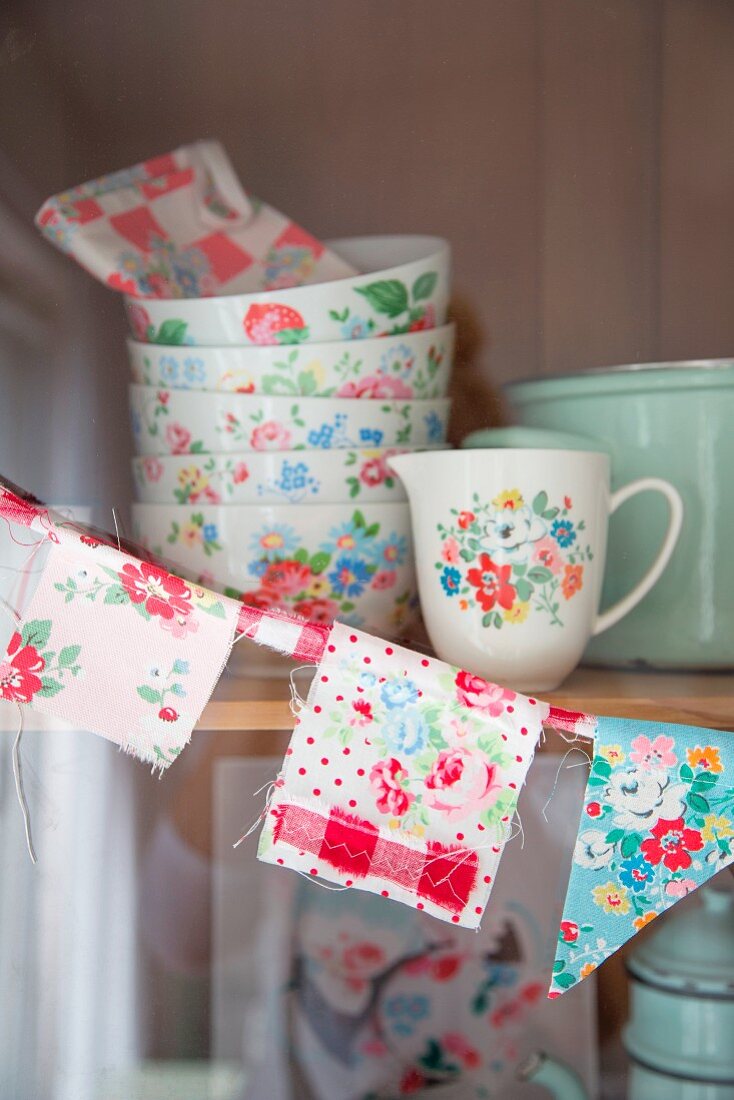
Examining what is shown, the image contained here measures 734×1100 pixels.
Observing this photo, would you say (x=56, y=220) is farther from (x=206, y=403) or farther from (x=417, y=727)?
(x=417, y=727)

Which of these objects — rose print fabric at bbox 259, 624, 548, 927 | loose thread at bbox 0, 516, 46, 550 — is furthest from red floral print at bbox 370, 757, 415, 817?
loose thread at bbox 0, 516, 46, 550

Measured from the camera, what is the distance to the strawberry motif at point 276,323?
1.71ft

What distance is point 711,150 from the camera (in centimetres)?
60

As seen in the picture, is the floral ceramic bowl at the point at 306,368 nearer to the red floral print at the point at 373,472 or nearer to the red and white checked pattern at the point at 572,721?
the red floral print at the point at 373,472

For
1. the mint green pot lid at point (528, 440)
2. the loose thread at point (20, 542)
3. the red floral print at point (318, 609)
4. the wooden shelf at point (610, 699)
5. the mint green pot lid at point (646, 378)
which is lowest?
the wooden shelf at point (610, 699)

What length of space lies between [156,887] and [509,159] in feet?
1.50

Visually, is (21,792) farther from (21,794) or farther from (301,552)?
(301,552)

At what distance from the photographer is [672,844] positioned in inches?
18.7

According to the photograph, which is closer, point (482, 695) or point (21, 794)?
point (482, 695)

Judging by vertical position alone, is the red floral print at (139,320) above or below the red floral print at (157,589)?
above

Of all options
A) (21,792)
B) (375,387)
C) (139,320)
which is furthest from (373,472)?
(21,792)

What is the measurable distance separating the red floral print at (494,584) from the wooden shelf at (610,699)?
53 millimetres

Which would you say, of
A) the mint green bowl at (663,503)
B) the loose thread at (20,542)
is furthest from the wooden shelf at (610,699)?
the loose thread at (20,542)

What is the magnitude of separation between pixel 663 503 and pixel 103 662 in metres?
0.29
